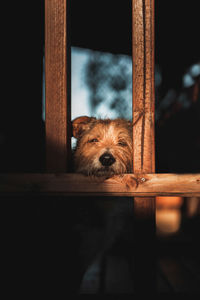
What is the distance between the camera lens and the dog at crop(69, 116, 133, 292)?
219cm

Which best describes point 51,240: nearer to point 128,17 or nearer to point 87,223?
point 87,223

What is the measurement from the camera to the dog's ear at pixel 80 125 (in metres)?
2.58

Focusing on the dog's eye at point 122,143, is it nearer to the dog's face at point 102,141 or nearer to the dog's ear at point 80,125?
the dog's face at point 102,141

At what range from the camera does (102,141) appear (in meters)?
2.64

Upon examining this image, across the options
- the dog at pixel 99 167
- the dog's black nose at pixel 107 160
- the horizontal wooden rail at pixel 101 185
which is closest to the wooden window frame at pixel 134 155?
the horizontal wooden rail at pixel 101 185

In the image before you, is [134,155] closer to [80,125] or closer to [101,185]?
[101,185]

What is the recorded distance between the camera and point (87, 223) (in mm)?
2914

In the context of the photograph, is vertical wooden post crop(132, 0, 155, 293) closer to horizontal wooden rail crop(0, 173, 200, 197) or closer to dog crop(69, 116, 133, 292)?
horizontal wooden rail crop(0, 173, 200, 197)

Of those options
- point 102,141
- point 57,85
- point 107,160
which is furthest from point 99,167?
point 57,85

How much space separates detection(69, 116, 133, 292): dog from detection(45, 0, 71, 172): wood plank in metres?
0.46

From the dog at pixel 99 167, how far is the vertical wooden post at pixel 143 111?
51 centimetres

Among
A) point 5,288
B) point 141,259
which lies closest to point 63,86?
point 141,259

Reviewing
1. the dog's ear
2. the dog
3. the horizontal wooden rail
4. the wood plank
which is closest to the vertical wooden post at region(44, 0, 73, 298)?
the wood plank

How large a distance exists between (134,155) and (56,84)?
79cm
